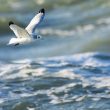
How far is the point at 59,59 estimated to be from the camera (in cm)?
1806

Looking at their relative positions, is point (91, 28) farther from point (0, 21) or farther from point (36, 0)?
point (36, 0)

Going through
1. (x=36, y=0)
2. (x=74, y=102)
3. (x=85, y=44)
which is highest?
(x=36, y=0)

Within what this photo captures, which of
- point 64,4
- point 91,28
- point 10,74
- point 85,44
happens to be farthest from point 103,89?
point 64,4

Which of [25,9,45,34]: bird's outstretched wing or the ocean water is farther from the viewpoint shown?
the ocean water

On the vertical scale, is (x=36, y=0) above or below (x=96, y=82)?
above

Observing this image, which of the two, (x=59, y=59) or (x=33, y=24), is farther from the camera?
(x=59, y=59)

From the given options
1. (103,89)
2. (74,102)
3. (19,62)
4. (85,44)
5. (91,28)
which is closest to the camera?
(74,102)

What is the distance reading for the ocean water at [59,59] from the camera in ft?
42.8

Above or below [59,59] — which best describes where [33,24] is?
below

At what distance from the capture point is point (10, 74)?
618 inches

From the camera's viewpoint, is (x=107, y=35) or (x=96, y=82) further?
(x=107, y=35)

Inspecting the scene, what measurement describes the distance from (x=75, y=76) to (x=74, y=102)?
269 cm

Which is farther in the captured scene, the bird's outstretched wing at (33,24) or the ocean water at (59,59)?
the ocean water at (59,59)

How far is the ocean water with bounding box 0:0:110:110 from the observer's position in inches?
514
